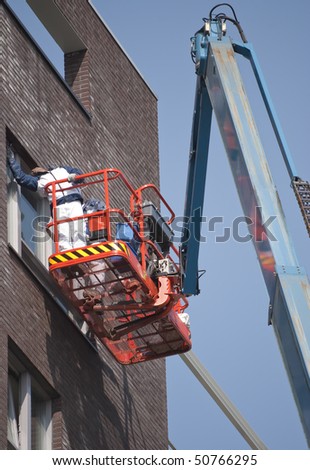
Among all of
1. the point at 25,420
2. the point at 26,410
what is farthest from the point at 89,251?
the point at 25,420

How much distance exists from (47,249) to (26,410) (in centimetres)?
303

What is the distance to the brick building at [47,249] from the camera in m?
23.4

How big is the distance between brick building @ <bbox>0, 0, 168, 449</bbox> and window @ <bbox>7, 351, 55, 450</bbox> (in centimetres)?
2

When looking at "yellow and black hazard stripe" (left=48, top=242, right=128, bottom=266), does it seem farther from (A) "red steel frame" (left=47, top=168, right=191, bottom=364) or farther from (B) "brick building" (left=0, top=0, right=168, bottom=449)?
(B) "brick building" (left=0, top=0, right=168, bottom=449)

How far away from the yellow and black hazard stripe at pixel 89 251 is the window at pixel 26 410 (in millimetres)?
1628

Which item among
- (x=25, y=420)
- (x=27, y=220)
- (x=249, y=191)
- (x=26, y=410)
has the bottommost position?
(x=25, y=420)

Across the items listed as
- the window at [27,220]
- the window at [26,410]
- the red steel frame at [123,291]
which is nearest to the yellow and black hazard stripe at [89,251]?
the red steel frame at [123,291]

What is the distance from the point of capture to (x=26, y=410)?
23.3 metres

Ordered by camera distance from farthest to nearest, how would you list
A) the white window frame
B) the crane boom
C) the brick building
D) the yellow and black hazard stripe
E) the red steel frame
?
the brick building
the red steel frame
the yellow and black hazard stripe
the white window frame
the crane boom

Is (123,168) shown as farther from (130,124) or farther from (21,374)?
(21,374)

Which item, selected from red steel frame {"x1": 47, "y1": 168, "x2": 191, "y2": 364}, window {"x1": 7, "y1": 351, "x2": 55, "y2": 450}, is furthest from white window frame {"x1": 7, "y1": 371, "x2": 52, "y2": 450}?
red steel frame {"x1": 47, "y1": 168, "x2": 191, "y2": 364}

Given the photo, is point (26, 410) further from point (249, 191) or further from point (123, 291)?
point (249, 191)

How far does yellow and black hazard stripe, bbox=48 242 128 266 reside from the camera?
75.6ft

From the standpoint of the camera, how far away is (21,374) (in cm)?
2364
